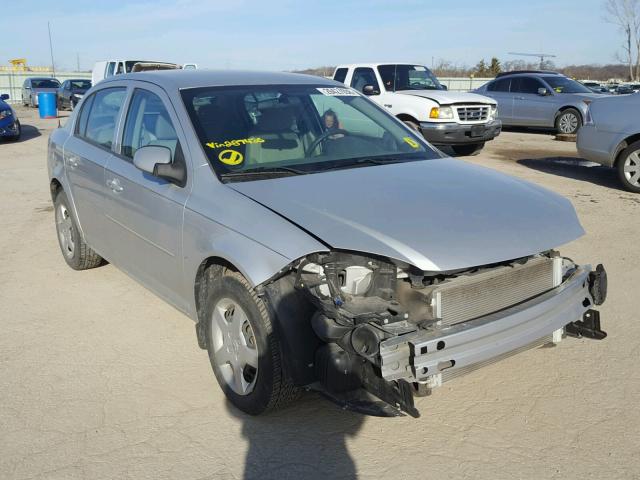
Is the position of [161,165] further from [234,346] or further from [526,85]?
[526,85]

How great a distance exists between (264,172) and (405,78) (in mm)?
10546

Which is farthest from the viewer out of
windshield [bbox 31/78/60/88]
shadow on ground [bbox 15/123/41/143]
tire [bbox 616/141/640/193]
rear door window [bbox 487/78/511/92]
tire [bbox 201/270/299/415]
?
windshield [bbox 31/78/60/88]

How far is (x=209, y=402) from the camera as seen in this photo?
375 centimetres

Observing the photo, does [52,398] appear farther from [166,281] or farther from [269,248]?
[269,248]

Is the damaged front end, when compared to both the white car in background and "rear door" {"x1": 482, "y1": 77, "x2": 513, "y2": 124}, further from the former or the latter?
"rear door" {"x1": 482, "y1": 77, "x2": 513, "y2": 124}

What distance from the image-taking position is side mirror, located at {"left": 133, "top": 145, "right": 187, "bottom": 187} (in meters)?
3.91

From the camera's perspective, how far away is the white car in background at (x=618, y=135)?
30.7 ft

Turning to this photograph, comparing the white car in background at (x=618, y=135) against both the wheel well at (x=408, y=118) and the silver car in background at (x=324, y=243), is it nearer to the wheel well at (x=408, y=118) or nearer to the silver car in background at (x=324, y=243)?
the wheel well at (x=408, y=118)

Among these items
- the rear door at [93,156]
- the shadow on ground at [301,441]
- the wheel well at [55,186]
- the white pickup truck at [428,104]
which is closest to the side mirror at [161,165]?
the rear door at [93,156]

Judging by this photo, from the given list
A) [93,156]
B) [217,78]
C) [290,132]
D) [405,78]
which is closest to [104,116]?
[93,156]

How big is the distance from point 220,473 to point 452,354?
4.04 ft

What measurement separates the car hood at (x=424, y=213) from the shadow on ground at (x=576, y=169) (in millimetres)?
6994

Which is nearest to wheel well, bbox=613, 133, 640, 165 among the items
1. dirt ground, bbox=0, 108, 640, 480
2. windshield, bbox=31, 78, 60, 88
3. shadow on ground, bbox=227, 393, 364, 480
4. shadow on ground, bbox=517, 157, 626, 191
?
shadow on ground, bbox=517, 157, 626, 191

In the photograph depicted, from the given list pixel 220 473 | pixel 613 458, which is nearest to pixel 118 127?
pixel 220 473
